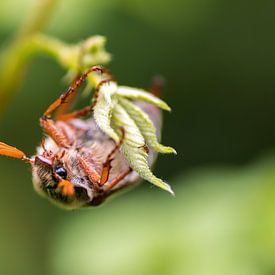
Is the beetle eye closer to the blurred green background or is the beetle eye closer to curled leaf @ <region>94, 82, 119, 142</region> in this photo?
curled leaf @ <region>94, 82, 119, 142</region>

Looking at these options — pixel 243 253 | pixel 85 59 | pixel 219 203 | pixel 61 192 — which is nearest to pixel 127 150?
pixel 61 192

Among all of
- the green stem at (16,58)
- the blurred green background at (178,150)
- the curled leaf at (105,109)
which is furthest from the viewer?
the blurred green background at (178,150)

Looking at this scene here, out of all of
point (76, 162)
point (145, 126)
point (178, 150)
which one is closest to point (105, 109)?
point (145, 126)

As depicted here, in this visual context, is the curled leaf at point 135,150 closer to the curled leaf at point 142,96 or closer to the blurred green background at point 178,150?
the curled leaf at point 142,96

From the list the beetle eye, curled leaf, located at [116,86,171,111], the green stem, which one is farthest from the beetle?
the green stem

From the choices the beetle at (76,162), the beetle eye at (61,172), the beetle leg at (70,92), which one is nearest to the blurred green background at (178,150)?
the beetle at (76,162)

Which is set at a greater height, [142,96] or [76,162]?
[142,96]

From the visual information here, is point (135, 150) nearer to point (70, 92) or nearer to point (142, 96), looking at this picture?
point (142, 96)
